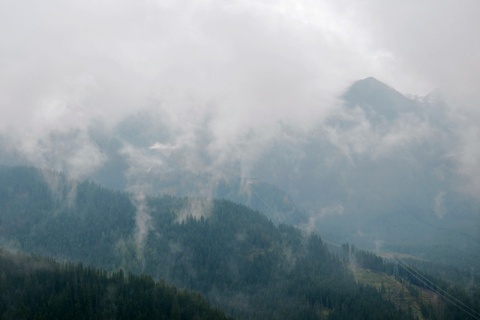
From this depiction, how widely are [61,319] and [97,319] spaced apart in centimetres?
1289

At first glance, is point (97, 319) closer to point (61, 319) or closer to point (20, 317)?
point (61, 319)

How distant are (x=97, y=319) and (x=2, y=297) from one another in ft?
122

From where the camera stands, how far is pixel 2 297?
199m

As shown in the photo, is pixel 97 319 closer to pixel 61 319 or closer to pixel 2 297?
pixel 61 319

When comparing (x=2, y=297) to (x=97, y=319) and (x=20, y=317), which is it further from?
(x=97, y=319)

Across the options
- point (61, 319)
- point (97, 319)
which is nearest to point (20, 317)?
point (61, 319)

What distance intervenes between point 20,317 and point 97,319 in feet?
88.7

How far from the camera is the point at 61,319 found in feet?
635

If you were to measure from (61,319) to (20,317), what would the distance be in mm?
14144

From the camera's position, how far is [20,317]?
190 metres

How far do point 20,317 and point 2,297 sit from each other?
14912mm

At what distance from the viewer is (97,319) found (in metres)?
198
